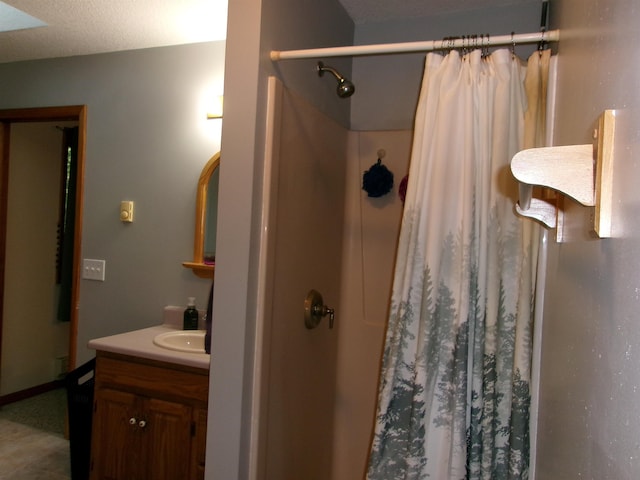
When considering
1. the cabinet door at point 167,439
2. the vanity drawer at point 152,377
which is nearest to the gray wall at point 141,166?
the vanity drawer at point 152,377

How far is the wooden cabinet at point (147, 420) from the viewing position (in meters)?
1.70

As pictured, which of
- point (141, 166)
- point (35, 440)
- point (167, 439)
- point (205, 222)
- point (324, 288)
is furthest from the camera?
point (35, 440)

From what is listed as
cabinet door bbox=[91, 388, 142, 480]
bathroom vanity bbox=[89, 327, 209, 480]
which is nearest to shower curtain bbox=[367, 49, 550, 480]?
bathroom vanity bbox=[89, 327, 209, 480]

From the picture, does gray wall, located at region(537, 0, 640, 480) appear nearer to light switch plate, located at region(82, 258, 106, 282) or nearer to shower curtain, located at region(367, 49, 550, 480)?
shower curtain, located at region(367, 49, 550, 480)

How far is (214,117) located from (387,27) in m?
0.97

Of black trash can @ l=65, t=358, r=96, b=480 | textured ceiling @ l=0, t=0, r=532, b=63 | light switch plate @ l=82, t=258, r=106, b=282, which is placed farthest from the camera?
light switch plate @ l=82, t=258, r=106, b=282

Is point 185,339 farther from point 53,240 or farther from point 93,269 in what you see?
point 53,240

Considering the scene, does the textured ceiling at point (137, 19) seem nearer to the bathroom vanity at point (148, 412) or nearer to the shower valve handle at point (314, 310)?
the shower valve handle at point (314, 310)

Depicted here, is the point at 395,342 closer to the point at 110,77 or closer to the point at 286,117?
the point at 286,117

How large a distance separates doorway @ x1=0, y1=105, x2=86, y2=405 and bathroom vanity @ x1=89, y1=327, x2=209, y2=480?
3.18 feet

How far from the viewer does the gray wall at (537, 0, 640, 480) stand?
0.37m

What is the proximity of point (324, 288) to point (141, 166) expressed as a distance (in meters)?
1.30

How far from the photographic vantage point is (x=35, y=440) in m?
2.75

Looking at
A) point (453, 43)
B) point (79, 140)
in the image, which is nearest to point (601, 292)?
point (453, 43)
